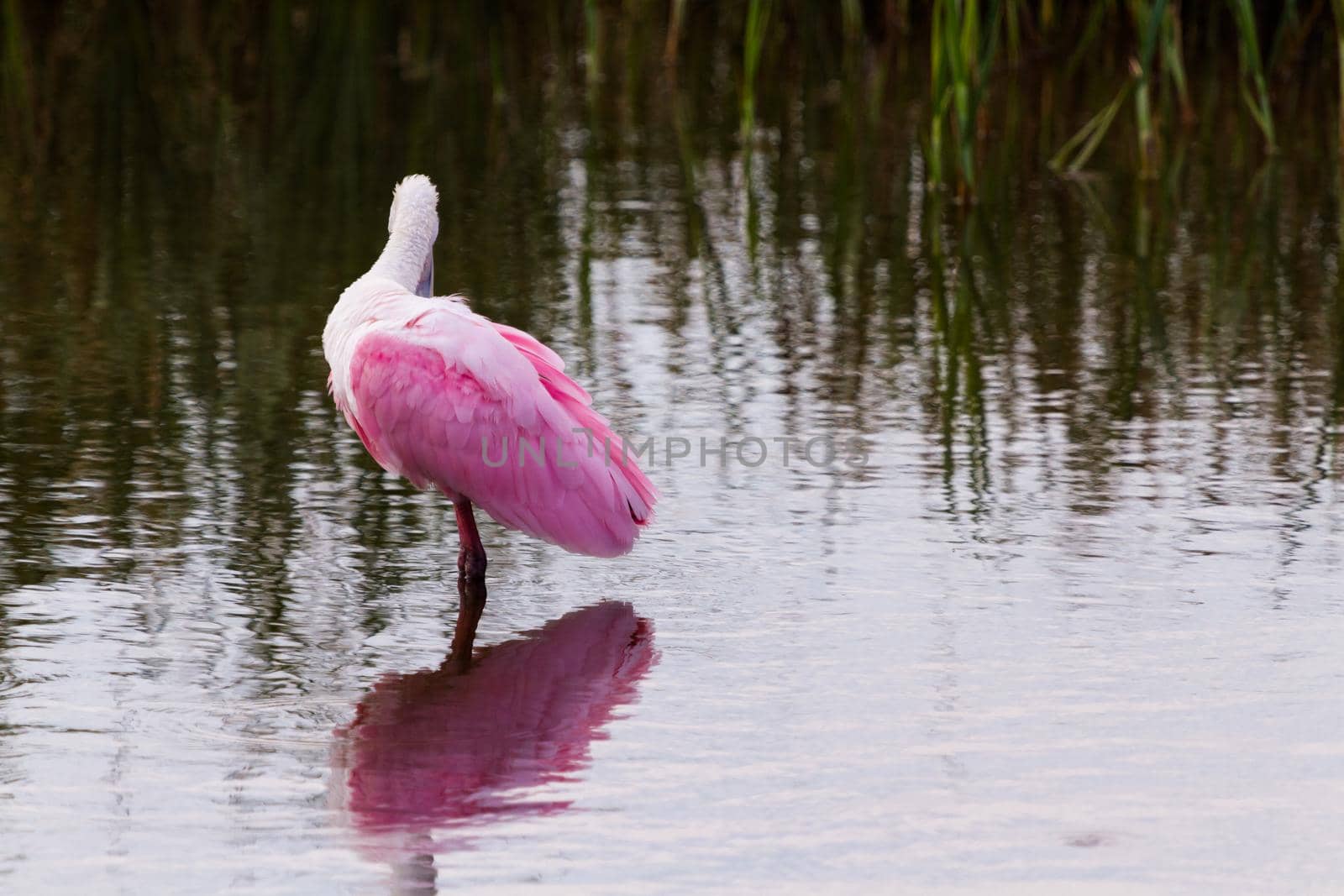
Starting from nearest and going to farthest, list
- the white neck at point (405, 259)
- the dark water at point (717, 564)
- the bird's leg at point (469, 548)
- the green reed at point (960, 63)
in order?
the dark water at point (717, 564) < the bird's leg at point (469, 548) < the white neck at point (405, 259) < the green reed at point (960, 63)

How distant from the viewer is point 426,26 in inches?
837

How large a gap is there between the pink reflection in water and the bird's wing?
33cm

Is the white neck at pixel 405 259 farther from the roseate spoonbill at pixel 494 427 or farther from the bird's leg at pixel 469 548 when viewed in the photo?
the bird's leg at pixel 469 548

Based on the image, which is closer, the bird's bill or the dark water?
the dark water

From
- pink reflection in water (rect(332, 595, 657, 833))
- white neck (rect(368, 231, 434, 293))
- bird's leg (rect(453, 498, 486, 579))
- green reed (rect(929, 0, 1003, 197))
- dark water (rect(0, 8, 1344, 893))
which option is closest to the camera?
dark water (rect(0, 8, 1344, 893))

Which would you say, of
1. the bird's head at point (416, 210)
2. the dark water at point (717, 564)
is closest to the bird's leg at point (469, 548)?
the dark water at point (717, 564)

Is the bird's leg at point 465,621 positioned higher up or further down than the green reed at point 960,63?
further down

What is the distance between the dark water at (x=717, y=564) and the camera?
4613mm

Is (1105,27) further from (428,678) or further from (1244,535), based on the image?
(428,678)

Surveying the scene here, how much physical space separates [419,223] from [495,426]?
1.06 m

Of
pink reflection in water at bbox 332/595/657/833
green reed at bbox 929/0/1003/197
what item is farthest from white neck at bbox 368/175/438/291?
green reed at bbox 929/0/1003/197

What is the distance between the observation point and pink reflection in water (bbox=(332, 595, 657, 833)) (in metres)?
4.79

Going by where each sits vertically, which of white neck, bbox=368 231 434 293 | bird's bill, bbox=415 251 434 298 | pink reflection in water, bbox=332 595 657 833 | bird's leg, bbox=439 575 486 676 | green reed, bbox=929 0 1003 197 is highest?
green reed, bbox=929 0 1003 197

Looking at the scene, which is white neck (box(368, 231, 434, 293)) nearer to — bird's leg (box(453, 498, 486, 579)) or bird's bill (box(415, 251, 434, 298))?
bird's bill (box(415, 251, 434, 298))
